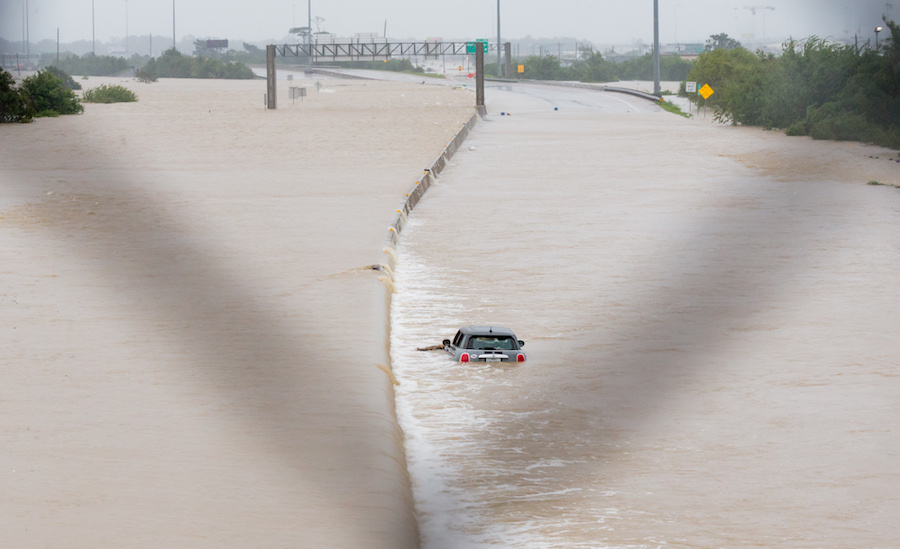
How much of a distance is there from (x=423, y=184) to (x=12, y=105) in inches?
1147

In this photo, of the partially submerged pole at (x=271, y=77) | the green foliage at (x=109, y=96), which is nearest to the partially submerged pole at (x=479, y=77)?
the partially submerged pole at (x=271, y=77)

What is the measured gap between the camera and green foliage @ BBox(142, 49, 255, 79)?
14225 centimetres

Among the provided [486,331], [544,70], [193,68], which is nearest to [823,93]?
[486,331]

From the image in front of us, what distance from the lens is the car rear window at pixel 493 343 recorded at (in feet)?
40.6

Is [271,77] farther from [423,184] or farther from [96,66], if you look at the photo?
[96,66]

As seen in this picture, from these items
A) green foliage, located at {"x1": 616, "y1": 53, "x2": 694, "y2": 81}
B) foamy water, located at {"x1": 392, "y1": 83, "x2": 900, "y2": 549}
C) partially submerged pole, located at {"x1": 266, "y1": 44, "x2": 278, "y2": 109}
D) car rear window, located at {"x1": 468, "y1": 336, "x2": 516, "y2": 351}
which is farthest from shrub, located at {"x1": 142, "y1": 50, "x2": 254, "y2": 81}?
car rear window, located at {"x1": 468, "y1": 336, "x2": 516, "y2": 351}

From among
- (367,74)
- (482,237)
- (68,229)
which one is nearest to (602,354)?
(482,237)

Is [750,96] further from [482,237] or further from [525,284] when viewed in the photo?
[525,284]

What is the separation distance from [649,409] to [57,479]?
4968 millimetres

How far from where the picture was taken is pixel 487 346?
1240 cm

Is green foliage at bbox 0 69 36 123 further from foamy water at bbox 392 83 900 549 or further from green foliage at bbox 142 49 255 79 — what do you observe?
green foliage at bbox 142 49 255 79

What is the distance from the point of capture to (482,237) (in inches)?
798

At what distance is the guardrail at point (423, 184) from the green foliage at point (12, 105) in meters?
18.6

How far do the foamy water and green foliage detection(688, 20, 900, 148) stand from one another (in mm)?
17152
